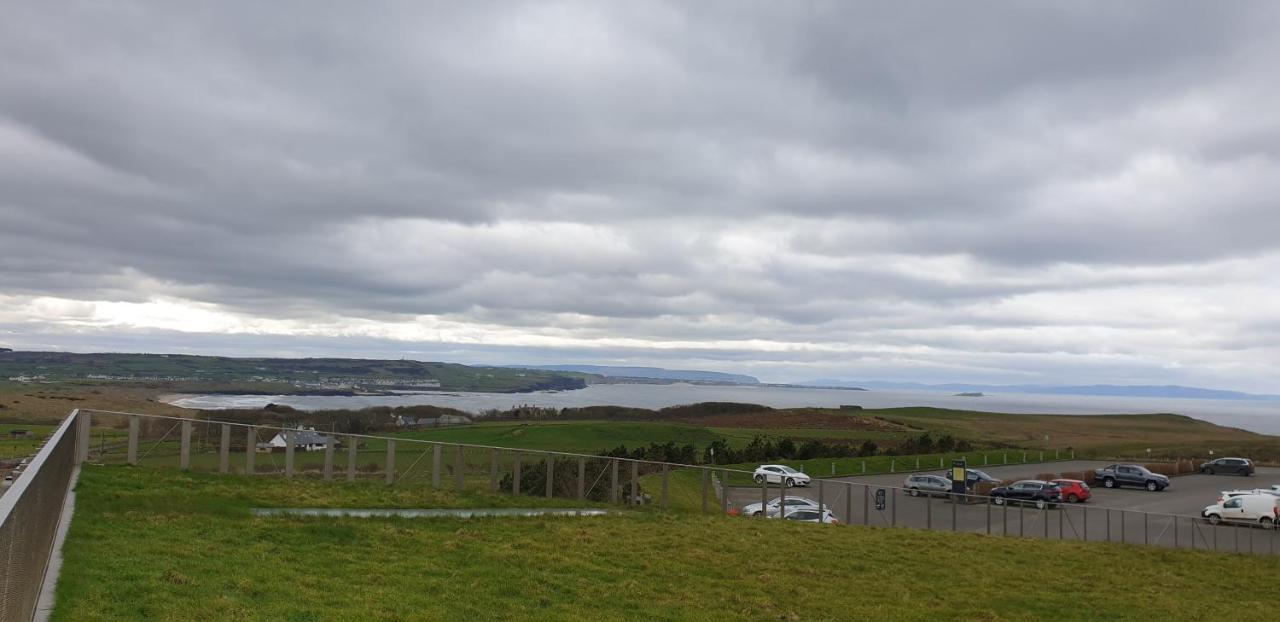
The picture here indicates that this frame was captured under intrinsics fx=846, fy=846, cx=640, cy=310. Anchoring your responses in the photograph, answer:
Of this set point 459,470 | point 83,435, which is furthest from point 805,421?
point 83,435

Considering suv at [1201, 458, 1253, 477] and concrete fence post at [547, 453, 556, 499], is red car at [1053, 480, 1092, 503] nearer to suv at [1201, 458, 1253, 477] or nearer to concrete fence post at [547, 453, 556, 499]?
suv at [1201, 458, 1253, 477]

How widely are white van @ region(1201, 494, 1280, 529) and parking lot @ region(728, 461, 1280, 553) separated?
49 centimetres

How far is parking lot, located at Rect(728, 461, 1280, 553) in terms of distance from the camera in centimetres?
2933

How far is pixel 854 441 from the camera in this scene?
268 ft

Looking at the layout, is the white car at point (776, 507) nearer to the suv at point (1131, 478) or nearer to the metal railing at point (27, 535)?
the metal railing at point (27, 535)

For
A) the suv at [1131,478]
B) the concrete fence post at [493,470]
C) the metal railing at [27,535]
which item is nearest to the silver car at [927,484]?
the suv at [1131,478]

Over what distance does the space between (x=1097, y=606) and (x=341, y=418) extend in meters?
97.5

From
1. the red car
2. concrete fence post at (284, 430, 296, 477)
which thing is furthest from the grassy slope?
the red car

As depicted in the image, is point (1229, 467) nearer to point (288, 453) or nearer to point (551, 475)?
point (551, 475)

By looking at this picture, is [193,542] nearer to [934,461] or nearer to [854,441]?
[934,461]

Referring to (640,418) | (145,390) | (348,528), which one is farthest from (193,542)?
(145,390)

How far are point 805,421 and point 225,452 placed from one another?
90.1 metres

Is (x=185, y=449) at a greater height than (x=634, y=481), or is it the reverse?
(x=185, y=449)

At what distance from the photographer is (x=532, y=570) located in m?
11.7
